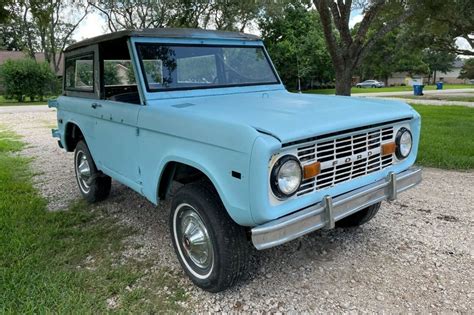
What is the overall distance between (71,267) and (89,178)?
1.79 metres

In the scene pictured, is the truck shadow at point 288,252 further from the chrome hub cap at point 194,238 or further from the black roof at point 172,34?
the black roof at point 172,34

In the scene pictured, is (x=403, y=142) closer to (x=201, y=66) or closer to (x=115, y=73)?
(x=201, y=66)

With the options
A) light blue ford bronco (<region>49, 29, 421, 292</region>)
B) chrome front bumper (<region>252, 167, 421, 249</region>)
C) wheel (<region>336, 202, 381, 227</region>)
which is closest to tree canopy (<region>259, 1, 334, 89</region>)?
light blue ford bronco (<region>49, 29, 421, 292</region>)

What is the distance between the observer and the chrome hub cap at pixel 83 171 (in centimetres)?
503

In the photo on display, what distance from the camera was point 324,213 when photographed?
260cm

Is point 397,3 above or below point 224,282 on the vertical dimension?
above

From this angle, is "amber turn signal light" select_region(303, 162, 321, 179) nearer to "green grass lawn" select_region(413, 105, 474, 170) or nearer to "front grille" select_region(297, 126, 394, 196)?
"front grille" select_region(297, 126, 394, 196)

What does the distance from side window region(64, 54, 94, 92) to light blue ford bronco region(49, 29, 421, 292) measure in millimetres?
36

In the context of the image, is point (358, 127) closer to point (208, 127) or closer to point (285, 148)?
point (285, 148)

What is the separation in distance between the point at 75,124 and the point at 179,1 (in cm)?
1909

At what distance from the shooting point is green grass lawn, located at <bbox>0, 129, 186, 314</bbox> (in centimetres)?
283

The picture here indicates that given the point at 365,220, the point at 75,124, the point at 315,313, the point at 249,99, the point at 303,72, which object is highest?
the point at 303,72

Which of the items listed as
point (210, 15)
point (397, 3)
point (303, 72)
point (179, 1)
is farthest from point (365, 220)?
point (303, 72)

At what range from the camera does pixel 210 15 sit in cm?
2408
